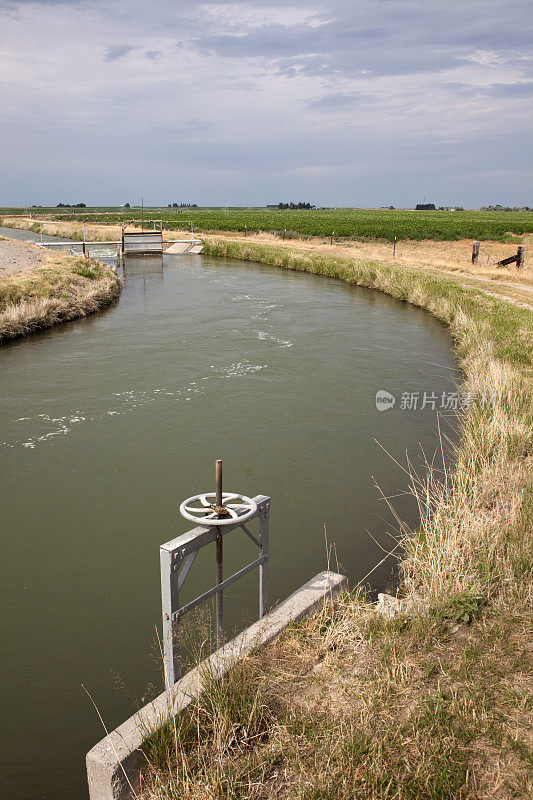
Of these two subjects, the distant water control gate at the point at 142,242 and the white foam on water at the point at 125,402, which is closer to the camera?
the white foam on water at the point at 125,402

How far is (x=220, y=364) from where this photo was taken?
13.3 meters

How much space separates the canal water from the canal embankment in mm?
560

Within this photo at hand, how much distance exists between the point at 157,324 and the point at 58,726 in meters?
14.5

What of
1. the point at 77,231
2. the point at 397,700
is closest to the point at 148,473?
the point at 397,700

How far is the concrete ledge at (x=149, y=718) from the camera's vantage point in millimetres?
2943

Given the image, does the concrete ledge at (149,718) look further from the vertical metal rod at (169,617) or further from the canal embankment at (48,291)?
the canal embankment at (48,291)

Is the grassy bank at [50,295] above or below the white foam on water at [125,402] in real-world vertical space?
above

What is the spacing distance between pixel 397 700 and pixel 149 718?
1339mm

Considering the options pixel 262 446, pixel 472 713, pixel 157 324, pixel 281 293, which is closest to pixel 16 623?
pixel 472 713

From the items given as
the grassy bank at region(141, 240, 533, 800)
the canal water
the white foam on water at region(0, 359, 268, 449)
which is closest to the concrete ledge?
the grassy bank at region(141, 240, 533, 800)

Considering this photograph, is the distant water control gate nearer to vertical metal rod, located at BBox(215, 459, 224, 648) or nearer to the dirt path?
the dirt path

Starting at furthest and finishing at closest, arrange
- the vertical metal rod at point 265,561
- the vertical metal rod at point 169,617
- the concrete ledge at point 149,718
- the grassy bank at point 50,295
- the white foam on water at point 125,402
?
the grassy bank at point 50,295 < the white foam on water at point 125,402 < the vertical metal rod at point 265,561 < the vertical metal rod at point 169,617 < the concrete ledge at point 149,718

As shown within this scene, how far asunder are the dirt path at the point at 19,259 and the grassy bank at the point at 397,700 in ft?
61.5

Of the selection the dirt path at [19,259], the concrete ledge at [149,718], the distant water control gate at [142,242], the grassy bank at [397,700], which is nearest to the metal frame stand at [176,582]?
the concrete ledge at [149,718]
